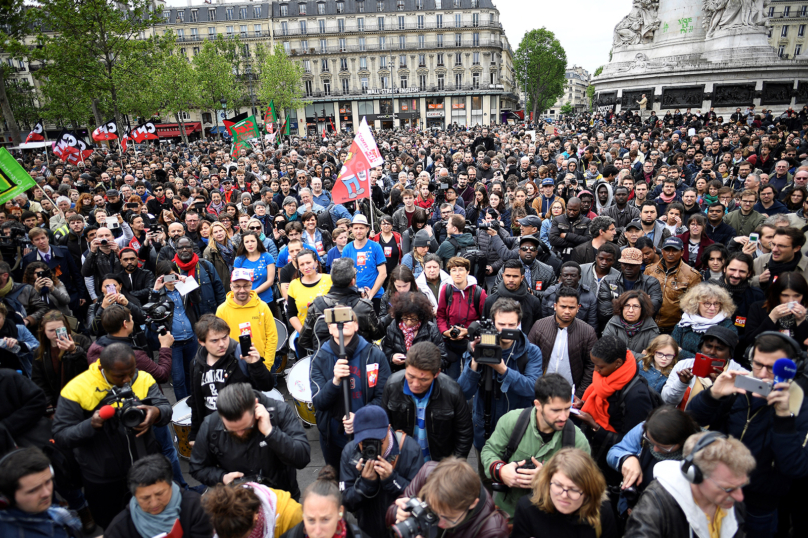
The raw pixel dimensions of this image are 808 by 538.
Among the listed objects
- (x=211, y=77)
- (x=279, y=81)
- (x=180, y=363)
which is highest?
(x=279, y=81)

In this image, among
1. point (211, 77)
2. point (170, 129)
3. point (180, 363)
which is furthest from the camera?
point (170, 129)

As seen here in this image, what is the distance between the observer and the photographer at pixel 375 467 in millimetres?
2744

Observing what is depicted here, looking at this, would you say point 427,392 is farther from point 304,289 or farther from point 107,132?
point 107,132

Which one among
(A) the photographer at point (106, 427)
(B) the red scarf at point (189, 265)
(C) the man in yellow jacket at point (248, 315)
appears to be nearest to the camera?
(A) the photographer at point (106, 427)

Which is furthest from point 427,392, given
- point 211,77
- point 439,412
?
point 211,77

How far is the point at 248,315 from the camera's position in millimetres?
4719

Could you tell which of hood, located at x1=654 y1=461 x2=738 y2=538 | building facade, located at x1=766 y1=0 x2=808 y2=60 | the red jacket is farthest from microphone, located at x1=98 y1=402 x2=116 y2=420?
building facade, located at x1=766 y1=0 x2=808 y2=60

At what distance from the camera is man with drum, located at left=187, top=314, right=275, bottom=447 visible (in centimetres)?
371

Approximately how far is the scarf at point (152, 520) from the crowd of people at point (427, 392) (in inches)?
0.5

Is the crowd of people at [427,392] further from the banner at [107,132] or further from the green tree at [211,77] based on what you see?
the green tree at [211,77]

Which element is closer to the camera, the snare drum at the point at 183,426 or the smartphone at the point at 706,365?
the smartphone at the point at 706,365

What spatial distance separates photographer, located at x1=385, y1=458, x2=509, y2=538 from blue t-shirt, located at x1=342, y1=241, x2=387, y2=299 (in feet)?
12.9

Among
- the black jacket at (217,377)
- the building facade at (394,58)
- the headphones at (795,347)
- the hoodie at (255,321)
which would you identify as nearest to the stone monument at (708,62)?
the headphones at (795,347)

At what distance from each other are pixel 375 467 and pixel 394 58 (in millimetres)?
69472
